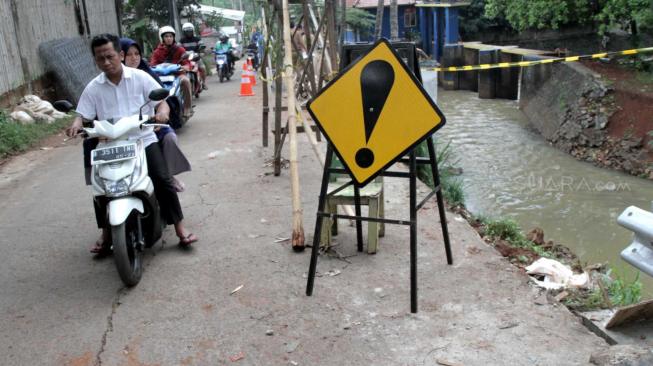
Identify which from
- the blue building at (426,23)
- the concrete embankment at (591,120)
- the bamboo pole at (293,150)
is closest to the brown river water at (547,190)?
the concrete embankment at (591,120)

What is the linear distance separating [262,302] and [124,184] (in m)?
1.25

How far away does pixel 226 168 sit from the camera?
761cm

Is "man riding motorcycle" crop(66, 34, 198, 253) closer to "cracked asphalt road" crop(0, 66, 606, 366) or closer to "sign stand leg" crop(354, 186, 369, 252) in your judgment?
"cracked asphalt road" crop(0, 66, 606, 366)

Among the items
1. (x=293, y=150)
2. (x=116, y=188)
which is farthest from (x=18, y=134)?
(x=116, y=188)

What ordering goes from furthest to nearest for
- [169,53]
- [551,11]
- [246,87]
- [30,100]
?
[246,87] → [551,11] → [30,100] → [169,53]

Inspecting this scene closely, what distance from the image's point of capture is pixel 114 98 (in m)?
4.53

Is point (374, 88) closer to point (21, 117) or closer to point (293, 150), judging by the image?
point (293, 150)

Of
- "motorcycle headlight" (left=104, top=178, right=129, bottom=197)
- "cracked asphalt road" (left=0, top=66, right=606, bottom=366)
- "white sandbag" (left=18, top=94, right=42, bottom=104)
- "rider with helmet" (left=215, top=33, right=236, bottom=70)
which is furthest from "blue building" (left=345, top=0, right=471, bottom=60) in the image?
"motorcycle headlight" (left=104, top=178, right=129, bottom=197)

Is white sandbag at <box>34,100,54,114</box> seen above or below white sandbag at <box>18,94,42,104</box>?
below

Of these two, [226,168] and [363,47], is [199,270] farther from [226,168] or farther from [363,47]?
[226,168]

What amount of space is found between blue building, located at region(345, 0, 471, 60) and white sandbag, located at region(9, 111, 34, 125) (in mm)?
16628

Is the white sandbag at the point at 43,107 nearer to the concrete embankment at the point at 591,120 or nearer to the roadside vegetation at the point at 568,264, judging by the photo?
the roadside vegetation at the point at 568,264

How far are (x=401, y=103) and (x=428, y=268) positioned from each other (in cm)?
141

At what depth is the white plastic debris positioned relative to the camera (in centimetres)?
414
